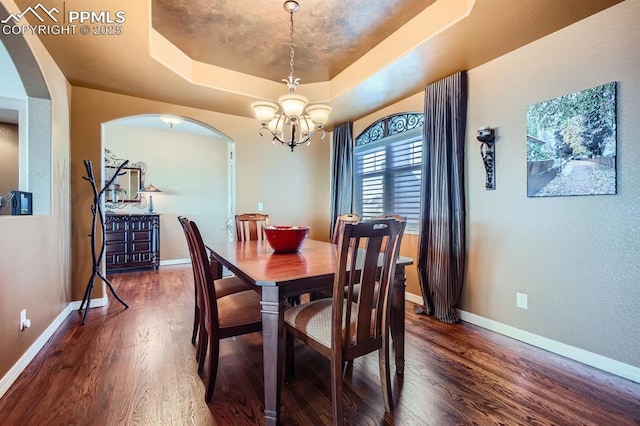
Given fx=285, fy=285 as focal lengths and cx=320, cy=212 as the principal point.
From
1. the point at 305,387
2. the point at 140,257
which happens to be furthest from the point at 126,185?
the point at 305,387

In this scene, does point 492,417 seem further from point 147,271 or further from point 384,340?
point 147,271

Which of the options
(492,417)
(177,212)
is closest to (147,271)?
(177,212)

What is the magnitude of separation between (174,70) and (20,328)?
94.7 inches

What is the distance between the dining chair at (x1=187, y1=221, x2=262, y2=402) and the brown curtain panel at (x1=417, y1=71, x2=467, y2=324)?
1.89 metres

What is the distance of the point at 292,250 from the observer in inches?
86.5

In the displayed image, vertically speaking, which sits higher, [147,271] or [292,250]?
[292,250]

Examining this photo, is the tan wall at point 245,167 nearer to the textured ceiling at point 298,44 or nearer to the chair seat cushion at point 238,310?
the textured ceiling at point 298,44

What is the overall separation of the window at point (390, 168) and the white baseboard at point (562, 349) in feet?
3.87

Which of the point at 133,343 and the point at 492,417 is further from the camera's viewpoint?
the point at 133,343

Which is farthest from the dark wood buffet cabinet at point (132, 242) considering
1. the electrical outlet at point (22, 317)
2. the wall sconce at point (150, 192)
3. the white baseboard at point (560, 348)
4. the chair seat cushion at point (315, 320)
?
the white baseboard at point (560, 348)

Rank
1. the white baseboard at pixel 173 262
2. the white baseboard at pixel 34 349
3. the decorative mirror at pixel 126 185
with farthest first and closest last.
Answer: the white baseboard at pixel 173 262, the decorative mirror at pixel 126 185, the white baseboard at pixel 34 349

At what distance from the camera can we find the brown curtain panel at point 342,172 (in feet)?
14.0

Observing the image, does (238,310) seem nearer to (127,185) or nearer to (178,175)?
(178,175)

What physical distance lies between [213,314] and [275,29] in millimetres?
2438
